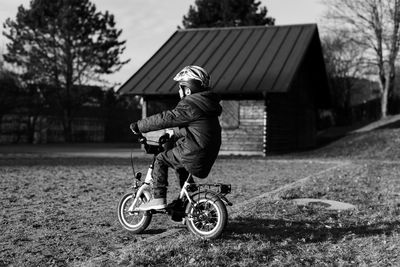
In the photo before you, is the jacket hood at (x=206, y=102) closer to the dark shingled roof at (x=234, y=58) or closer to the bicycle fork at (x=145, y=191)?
the bicycle fork at (x=145, y=191)

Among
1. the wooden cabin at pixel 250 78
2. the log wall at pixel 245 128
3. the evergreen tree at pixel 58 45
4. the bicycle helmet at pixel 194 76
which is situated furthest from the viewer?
the evergreen tree at pixel 58 45

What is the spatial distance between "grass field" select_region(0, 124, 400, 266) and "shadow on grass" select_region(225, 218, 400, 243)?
1 cm

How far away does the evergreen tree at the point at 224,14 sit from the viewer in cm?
4981

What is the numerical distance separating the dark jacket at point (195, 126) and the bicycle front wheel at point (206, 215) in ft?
0.91

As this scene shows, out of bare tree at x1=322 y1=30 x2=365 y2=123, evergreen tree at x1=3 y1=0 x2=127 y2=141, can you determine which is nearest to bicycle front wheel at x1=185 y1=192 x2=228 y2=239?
evergreen tree at x1=3 y1=0 x2=127 y2=141

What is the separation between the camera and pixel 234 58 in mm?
25828

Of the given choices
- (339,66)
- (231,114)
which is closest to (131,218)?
(231,114)

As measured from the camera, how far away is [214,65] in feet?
83.4

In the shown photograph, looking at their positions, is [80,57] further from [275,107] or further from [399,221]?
[399,221]

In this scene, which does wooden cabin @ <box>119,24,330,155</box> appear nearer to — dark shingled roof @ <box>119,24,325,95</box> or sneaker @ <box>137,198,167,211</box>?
dark shingled roof @ <box>119,24,325,95</box>

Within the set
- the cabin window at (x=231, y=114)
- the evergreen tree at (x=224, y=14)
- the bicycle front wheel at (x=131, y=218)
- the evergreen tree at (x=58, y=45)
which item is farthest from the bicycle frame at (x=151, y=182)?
the evergreen tree at (x=224, y=14)

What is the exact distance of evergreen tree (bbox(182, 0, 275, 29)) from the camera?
49812 millimetres

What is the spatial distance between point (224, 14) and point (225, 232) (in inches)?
1767

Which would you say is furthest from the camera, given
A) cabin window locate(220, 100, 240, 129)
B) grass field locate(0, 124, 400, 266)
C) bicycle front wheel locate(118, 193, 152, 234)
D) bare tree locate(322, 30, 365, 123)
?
bare tree locate(322, 30, 365, 123)
